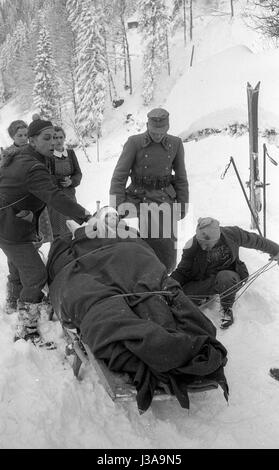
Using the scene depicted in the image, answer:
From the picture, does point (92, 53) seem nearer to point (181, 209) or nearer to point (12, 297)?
point (181, 209)

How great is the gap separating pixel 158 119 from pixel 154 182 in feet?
2.16

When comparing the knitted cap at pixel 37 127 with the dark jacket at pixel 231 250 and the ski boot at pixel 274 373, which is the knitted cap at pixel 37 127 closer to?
the dark jacket at pixel 231 250

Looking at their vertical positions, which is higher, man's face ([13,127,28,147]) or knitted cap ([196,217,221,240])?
man's face ([13,127,28,147])

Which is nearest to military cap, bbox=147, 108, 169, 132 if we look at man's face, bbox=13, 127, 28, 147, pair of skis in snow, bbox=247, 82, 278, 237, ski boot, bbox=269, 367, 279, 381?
man's face, bbox=13, 127, 28, 147

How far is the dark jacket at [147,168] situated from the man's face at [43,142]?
37.4 inches

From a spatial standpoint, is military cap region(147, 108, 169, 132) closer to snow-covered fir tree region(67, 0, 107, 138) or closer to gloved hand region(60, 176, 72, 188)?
gloved hand region(60, 176, 72, 188)

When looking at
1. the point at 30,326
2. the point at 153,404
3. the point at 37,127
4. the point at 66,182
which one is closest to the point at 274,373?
the point at 153,404

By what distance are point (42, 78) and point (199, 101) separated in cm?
1583

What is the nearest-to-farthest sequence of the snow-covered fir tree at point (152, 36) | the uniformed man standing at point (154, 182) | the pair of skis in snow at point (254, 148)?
the uniformed man standing at point (154, 182)
the pair of skis in snow at point (254, 148)
the snow-covered fir tree at point (152, 36)

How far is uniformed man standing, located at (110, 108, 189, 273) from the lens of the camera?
4.17 metres

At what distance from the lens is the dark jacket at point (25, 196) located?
3.18 meters

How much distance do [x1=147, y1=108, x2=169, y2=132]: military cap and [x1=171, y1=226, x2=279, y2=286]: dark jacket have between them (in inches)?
45.7

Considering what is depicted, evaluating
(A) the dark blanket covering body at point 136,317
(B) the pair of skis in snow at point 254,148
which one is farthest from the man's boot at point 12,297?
(B) the pair of skis in snow at point 254,148

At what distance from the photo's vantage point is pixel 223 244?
3.91 meters
